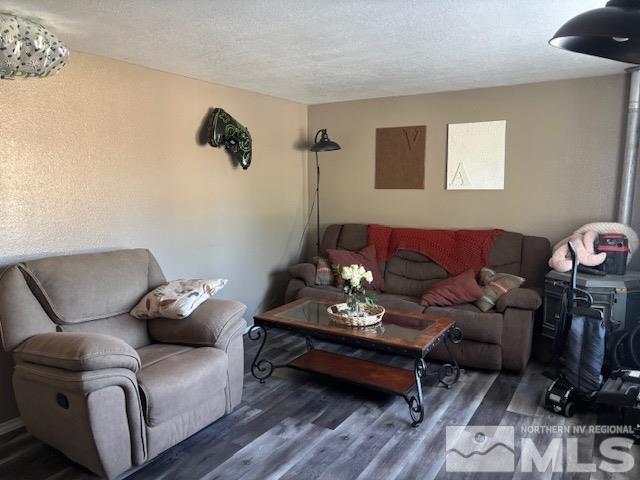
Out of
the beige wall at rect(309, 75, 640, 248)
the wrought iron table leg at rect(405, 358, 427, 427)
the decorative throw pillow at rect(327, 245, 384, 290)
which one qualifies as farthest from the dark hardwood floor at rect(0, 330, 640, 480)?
the beige wall at rect(309, 75, 640, 248)

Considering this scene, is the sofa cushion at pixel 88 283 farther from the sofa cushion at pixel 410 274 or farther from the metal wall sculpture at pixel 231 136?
the sofa cushion at pixel 410 274

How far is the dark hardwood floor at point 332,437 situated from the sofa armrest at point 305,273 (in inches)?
41.2

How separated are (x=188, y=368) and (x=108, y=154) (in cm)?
165

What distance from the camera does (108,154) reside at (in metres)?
3.10

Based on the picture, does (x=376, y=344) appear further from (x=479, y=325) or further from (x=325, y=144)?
(x=325, y=144)

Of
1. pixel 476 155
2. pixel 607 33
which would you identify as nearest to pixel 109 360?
pixel 607 33

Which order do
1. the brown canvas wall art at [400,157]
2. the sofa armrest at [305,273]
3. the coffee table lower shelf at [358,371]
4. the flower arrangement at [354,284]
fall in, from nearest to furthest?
the coffee table lower shelf at [358,371] < the flower arrangement at [354,284] < the sofa armrest at [305,273] < the brown canvas wall art at [400,157]

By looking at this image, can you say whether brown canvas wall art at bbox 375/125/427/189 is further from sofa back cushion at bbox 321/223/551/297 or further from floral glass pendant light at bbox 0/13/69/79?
floral glass pendant light at bbox 0/13/69/79

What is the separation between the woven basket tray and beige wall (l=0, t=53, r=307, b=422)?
133 cm

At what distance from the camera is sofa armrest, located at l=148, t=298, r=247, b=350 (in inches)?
105

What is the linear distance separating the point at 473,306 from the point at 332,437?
162cm

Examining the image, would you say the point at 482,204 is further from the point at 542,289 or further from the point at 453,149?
the point at 542,289

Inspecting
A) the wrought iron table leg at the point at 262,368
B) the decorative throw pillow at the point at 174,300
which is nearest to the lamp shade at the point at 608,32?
the decorative throw pillow at the point at 174,300

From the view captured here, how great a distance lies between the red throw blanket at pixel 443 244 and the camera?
12.8 ft
